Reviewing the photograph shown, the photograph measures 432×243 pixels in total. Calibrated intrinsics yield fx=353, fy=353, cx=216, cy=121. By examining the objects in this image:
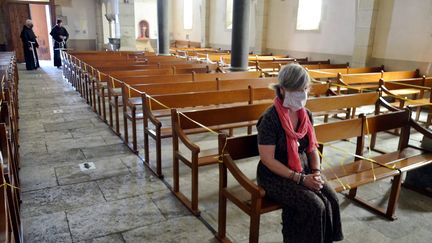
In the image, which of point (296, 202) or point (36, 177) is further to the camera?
point (36, 177)

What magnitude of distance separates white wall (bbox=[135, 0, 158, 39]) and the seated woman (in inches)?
701

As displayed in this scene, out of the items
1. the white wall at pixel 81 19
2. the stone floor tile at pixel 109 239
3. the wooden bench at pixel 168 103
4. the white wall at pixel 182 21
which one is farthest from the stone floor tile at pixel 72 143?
the white wall at pixel 81 19

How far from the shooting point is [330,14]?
9.23 m

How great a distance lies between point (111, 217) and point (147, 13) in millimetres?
17743

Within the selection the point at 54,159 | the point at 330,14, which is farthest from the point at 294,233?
the point at 330,14

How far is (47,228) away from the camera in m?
2.67

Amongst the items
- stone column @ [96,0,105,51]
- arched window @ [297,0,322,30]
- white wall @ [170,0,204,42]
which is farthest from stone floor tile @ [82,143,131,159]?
stone column @ [96,0,105,51]

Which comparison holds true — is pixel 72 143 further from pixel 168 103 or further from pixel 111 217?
pixel 111 217

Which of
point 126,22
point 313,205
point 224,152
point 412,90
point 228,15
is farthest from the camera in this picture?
point 228,15

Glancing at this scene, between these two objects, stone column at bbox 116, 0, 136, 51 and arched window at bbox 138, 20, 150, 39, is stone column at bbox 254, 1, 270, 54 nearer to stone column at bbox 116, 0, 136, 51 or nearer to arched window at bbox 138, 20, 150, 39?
stone column at bbox 116, 0, 136, 51

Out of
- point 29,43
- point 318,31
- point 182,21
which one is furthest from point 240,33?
point 182,21

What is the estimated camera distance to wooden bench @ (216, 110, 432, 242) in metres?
2.21

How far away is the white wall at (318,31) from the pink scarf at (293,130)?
713cm

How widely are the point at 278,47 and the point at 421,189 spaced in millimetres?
8462
